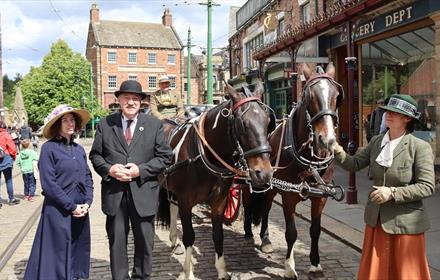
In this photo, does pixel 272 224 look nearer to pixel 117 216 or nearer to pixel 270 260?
pixel 270 260

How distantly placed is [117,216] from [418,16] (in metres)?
8.89

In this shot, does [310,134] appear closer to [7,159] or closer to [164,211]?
[164,211]

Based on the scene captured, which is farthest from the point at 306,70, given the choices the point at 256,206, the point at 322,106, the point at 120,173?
the point at 256,206

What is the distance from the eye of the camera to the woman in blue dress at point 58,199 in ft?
12.5

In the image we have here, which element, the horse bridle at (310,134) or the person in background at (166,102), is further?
the person in background at (166,102)

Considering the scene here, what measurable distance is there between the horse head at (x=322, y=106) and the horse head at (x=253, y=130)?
0.54 metres

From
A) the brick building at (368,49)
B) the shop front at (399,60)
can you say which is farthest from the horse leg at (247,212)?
the shop front at (399,60)

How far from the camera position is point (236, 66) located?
2784 cm

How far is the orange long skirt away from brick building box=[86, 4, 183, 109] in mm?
52090

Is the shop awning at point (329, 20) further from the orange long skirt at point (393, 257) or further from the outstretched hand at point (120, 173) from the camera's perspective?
the outstretched hand at point (120, 173)

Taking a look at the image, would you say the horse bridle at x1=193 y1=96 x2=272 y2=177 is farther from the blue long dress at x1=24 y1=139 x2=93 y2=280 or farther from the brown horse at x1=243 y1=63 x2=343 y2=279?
the blue long dress at x1=24 y1=139 x2=93 y2=280

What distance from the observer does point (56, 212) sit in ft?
12.6

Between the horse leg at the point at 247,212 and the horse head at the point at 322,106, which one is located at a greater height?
the horse head at the point at 322,106

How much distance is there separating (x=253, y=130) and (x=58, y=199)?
179 centimetres
